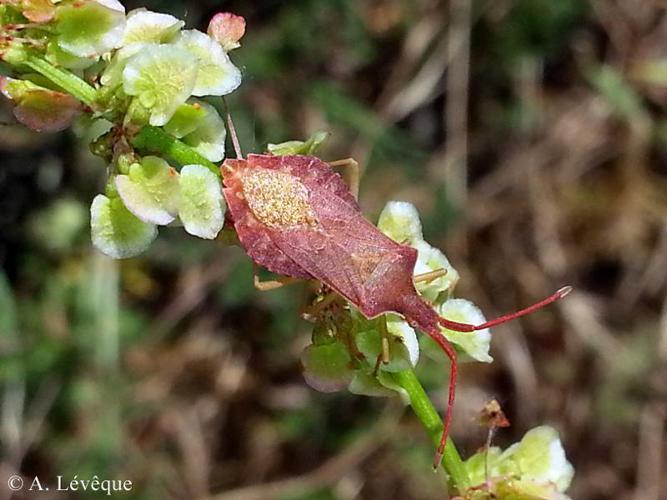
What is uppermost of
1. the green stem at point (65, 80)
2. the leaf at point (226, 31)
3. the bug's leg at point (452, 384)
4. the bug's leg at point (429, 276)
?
the leaf at point (226, 31)

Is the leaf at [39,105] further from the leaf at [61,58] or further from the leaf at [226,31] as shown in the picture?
the leaf at [226,31]

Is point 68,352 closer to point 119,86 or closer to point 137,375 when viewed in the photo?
point 137,375

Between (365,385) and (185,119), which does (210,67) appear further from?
(365,385)

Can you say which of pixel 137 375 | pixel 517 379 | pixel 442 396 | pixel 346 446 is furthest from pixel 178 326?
pixel 517 379

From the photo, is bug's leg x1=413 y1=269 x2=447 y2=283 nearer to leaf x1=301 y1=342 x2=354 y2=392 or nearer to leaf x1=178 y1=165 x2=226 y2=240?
leaf x1=301 y1=342 x2=354 y2=392

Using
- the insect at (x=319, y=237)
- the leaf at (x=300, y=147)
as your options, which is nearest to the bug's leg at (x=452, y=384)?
the insect at (x=319, y=237)

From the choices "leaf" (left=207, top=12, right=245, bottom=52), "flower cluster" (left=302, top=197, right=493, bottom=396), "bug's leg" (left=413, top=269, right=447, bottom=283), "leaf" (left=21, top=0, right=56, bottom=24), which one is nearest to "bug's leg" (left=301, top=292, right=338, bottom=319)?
"flower cluster" (left=302, top=197, right=493, bottom=396)
